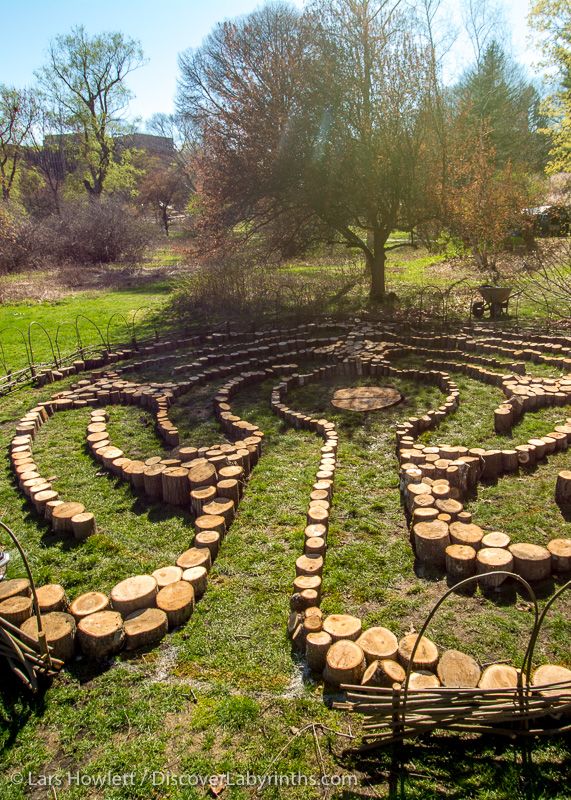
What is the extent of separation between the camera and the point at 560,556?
14.1 feet

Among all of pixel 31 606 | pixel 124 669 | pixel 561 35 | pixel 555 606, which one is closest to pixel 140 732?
pixel 124 669

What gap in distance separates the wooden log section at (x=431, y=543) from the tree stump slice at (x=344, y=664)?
1384mm

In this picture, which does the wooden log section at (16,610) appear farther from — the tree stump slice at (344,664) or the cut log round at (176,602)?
the tree stump slice at (344,664)

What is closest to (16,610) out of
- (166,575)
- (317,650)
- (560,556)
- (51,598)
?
(51,598)

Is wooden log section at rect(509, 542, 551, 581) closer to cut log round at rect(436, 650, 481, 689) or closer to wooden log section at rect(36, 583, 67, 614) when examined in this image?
cut log round at rect(436, 650, 481, 689)

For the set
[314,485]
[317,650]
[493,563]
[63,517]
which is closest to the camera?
[317,650]

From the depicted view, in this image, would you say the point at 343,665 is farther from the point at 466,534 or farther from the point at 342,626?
→ the point at 466,534


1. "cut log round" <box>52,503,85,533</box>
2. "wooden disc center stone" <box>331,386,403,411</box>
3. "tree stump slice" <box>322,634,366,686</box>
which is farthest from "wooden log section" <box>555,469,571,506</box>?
"cut log round" <box>52,503,85,533</box>

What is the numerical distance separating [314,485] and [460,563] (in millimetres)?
1757

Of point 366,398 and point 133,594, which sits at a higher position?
point 366,398

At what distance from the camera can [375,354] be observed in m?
10.7

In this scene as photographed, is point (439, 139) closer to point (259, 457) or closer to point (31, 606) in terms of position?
point (259, 457)

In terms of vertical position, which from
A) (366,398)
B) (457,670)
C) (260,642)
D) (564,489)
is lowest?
(260,642)

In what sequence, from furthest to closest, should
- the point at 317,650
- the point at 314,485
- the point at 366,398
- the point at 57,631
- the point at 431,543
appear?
the point at 366,398, the point at 314,485, the point at 431,543, the point at 57,631, the point at 317,650
